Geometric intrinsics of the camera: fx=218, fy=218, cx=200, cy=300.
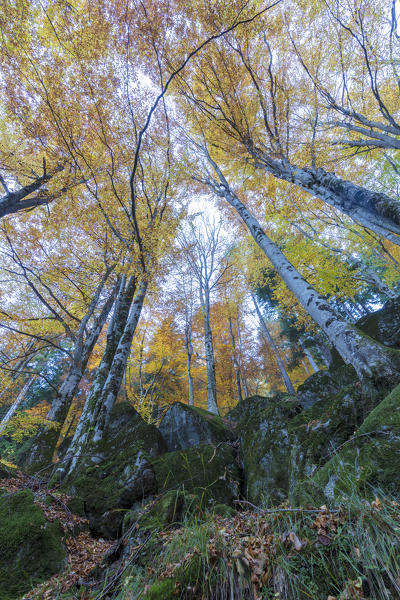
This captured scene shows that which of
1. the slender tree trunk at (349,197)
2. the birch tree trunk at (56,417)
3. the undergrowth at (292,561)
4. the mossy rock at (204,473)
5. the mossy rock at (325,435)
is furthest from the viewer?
the birch tree trunk at (56,417)

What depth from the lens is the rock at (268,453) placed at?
3492 mm

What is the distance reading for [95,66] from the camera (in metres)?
5.84

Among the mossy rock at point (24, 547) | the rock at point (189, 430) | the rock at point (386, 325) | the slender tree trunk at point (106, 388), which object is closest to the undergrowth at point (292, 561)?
the mossy rock at point (24, 547)

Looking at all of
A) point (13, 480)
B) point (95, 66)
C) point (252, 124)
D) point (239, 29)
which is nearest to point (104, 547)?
point (13, 480)

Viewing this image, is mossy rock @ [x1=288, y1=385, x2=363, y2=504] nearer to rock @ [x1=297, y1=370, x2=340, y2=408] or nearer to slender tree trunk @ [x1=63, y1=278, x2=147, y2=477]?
rock @ [x1=297, y1=370, x2=340, y2=408]

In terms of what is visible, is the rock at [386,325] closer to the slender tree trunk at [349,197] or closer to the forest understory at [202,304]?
the forest understory at [202,304]

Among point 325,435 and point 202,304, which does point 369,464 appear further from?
point 202,304

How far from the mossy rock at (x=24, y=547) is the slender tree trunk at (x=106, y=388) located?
162cm

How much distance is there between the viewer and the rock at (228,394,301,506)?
3.49m

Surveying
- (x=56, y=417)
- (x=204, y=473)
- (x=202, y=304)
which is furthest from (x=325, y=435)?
(x=202, y=304)

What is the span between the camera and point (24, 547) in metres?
2.43

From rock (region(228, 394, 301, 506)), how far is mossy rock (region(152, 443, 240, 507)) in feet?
1.00

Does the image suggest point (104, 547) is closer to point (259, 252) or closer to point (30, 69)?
point (30, 69)

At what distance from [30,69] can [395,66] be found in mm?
10388
